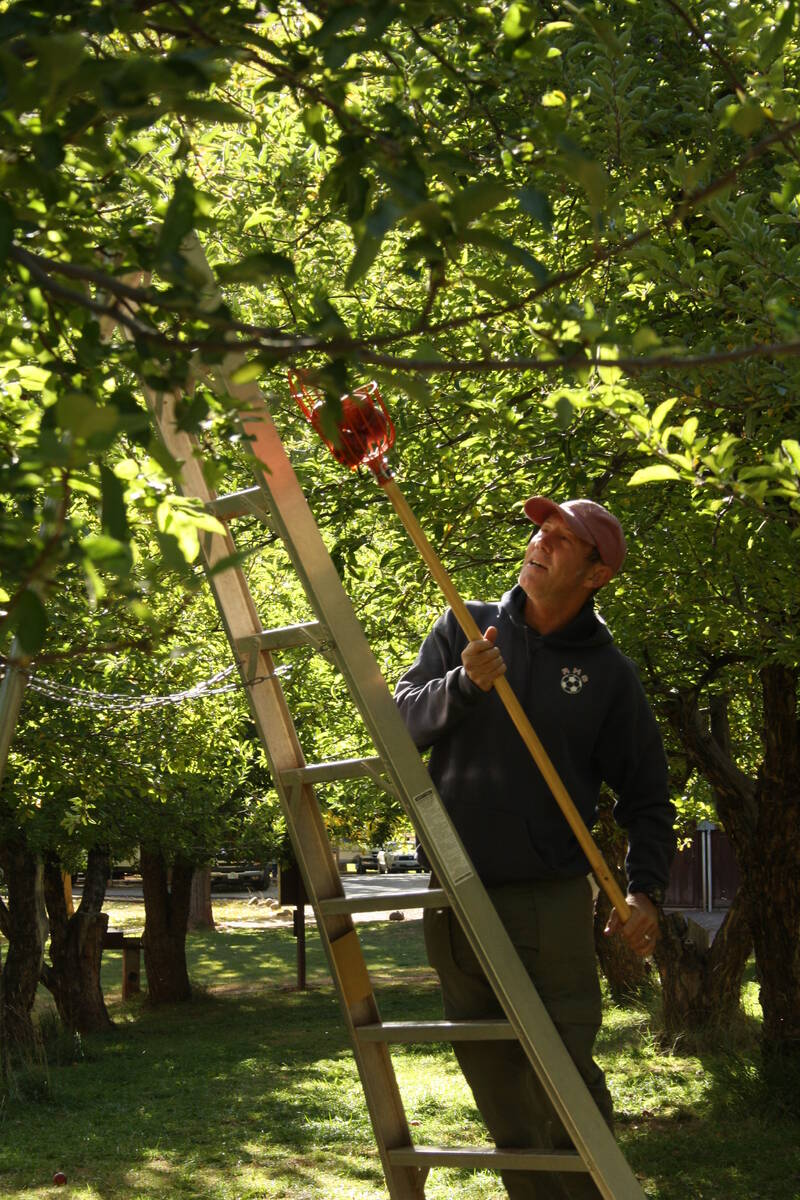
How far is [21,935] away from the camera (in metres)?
14.4

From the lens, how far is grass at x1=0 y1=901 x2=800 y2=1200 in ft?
24.5

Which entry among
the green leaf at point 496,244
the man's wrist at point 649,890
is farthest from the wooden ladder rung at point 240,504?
the green leaf at point 496,244

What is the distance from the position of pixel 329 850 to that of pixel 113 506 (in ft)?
7.68

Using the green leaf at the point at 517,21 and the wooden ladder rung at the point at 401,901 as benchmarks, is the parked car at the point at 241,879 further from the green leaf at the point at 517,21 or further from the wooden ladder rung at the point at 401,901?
the green leaf at the point at 517,21

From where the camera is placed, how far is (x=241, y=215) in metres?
6.07

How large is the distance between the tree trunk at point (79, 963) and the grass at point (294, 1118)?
48cm

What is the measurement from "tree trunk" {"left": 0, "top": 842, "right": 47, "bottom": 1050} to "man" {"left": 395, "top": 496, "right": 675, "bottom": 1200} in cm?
1120

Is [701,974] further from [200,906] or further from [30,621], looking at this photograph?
[200,906]

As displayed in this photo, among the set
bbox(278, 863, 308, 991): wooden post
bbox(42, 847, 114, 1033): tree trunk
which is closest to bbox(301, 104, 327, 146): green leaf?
bbox(42, 847, 114, 1033): tree trunk

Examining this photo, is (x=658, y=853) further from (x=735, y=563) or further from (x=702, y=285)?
(x=735, y=563)

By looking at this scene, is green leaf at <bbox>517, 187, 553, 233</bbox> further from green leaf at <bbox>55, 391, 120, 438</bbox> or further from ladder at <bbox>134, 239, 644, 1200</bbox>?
ladder at <bbox>134, 239, 644, 1200</bbox>

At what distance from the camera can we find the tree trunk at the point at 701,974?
10867 millimetres

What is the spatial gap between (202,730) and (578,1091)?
22.1 feet

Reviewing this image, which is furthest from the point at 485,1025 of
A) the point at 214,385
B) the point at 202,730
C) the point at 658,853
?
the point at 202,730
